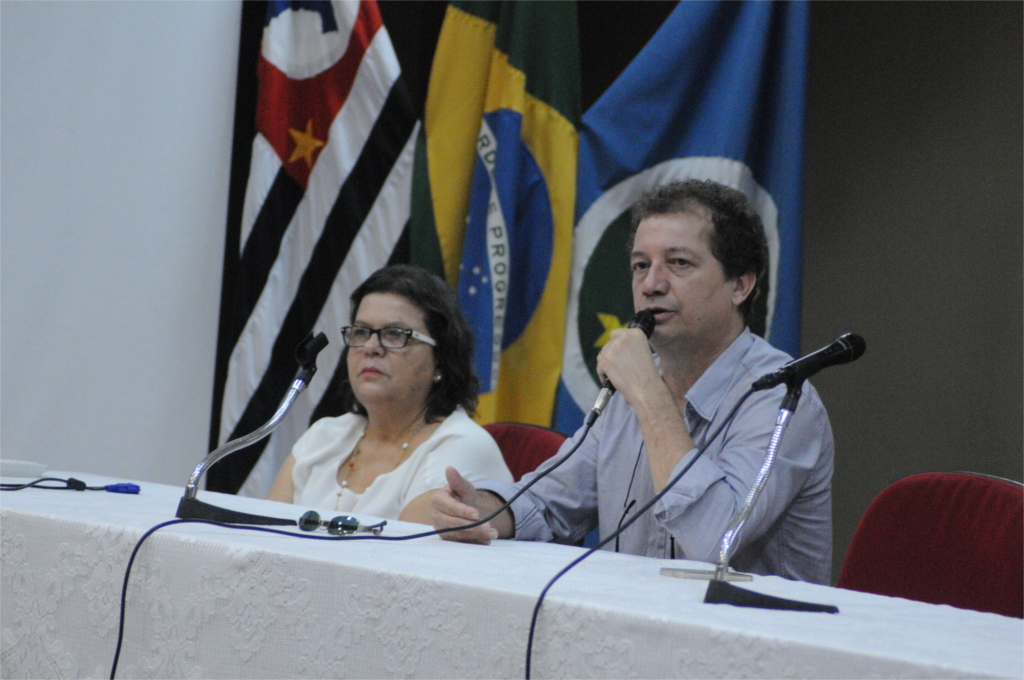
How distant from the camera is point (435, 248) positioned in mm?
3111

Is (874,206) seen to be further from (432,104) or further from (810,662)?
(810,662)

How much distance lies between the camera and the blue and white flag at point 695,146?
104 inches

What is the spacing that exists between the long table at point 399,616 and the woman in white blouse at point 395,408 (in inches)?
33.3

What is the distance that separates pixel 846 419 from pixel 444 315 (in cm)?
181

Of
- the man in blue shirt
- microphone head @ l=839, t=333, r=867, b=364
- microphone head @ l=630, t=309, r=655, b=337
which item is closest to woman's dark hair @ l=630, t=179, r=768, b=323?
the man in blue shirt

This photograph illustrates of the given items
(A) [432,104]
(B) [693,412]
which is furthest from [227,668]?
(A) [432,104]

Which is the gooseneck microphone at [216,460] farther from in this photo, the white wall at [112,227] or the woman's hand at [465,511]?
Answer: the white wall at [112,227]

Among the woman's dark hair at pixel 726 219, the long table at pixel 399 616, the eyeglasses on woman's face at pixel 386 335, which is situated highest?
the woman's dark hair at pixel 726 219

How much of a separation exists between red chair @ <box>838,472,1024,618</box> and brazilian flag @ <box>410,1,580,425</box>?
137 centimetres

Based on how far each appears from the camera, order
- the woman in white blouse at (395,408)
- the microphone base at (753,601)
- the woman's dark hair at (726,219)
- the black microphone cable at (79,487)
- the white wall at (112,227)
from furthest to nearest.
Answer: the white wall at (112,227), the woman in white blouse at (395,408), the woman's dark hair at (726,219), the black microphone cable at (79,487), the microphone base at (753,601)

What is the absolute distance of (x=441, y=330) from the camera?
2459 millimetres

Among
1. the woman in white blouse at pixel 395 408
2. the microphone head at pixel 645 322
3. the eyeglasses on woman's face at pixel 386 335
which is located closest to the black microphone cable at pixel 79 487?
the woman in white blouse at pixel 395 408

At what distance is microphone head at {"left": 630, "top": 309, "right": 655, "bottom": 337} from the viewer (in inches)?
67.2

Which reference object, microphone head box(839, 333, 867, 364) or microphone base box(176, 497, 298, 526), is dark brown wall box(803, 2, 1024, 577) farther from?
microphone base box(176, 497, 298, 526)
